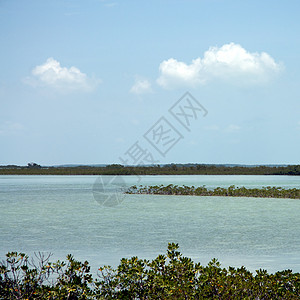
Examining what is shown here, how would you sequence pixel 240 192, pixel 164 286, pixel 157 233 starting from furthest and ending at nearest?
pixel 240 192 → pixel 157 233 → pixel 164 286

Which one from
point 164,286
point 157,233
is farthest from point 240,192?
point 164,286

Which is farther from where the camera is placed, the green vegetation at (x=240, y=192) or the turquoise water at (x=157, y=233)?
the green vegetation at (x=240, y=192)

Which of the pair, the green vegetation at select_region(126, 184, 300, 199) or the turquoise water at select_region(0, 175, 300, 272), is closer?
the turquoise water at select_region(0, 175, 300, 272)

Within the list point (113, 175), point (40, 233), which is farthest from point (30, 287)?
point (113, 175)

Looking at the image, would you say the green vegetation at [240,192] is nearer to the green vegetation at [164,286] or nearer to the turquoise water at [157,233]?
the turquoise water at [157,233]

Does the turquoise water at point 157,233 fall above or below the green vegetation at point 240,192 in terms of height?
below

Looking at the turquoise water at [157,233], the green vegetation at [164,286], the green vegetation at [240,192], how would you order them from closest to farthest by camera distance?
the green vegetation at [164,286]
the turquoise water at [157,233]
the green vegetation at [240,192]

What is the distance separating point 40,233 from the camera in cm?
1266

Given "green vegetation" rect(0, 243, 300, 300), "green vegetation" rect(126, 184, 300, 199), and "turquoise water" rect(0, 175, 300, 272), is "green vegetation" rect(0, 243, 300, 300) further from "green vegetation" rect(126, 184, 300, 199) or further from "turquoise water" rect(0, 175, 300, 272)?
"green vegetation" rect(126, 184, 300, 199)

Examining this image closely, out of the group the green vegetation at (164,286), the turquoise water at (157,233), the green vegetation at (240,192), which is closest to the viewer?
the green vegetation at (164,286)

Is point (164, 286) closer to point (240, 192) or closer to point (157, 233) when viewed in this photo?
point (157, 233)

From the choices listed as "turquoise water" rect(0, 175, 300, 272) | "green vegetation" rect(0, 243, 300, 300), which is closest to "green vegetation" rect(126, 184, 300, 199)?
"turquoise water" rect(0, 175, 300, 272)

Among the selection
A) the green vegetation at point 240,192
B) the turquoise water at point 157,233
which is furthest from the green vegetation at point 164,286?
the green vegetation at point 240,192

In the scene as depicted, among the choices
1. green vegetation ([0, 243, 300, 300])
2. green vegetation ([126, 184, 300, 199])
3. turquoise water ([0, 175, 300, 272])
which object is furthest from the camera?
green vegetation ([126, 184, 300, 199])
